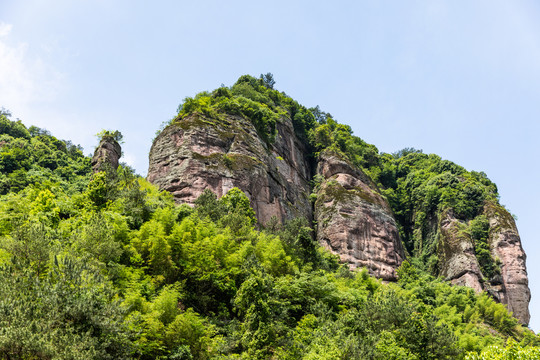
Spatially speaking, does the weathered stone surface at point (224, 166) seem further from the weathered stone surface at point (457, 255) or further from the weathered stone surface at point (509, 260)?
the weathered stone surface at point (509, 260)

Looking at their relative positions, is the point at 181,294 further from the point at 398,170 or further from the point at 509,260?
the point at 398,170

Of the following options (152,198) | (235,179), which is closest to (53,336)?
(152,198)

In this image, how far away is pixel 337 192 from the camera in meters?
50.7

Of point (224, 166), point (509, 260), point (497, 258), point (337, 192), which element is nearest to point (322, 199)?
point (337, 192)

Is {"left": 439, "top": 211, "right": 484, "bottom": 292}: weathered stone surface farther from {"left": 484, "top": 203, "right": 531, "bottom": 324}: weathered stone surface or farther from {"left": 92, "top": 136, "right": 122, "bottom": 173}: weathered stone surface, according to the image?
{"left": 92, "top": 136, "right": 122, "bottom": 173}: weathered stone surface

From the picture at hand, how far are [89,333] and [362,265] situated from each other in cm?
3423

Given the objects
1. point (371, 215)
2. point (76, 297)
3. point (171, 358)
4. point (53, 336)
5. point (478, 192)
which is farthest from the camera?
point (478, 192)

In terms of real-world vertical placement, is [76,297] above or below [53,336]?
above

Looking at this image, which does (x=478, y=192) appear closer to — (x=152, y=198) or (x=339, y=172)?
(x=339, y=172)

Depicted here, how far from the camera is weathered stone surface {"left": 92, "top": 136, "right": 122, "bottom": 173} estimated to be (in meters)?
43.3

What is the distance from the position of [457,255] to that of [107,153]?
127ft

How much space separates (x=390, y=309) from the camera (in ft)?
70.4

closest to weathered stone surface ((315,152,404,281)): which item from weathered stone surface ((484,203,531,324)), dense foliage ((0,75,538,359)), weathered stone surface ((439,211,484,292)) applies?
weathered stone surface ((439,211,484,292))

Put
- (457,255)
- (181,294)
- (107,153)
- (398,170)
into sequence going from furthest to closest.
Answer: (398,170)
(457,255)
(107,153)
(181,294)
